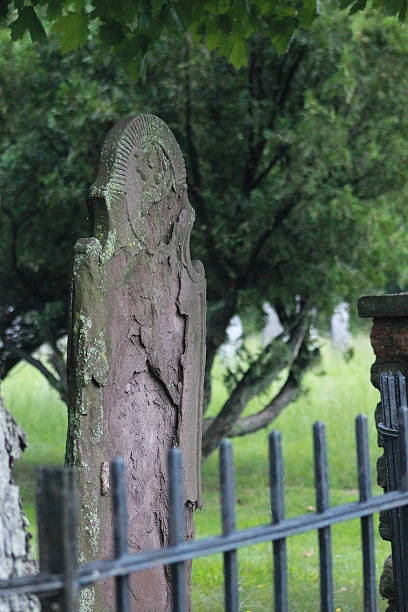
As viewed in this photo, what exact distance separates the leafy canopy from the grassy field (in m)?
3.47

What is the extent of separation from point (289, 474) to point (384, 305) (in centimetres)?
677

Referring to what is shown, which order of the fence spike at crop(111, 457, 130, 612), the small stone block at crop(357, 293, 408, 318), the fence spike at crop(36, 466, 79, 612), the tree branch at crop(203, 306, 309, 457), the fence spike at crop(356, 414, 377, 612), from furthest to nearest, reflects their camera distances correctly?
1. the tree branch at crop(203, 306, 309, 457)
2. the small stone block at crop(357, 293, 408, 318)
3. the fence spike at crop(356, 414, 377, 612)
4. the fence spike at crop(111, 457, 130, 612)
5. the fence spike at crop(36, 466, 79, 612)

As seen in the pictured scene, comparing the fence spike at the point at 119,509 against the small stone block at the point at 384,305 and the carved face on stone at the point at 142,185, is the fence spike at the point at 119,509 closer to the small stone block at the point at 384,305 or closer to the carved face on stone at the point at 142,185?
the carved face on stone at the point at 142,185

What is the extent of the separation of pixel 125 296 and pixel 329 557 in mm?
2155

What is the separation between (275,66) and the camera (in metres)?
8.45

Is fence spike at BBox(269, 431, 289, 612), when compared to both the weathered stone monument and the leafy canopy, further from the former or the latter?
the leafy canopy

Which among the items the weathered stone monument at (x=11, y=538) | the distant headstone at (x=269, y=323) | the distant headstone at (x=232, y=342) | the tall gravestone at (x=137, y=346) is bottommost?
the weathered stone monument at (x=11, y=538)

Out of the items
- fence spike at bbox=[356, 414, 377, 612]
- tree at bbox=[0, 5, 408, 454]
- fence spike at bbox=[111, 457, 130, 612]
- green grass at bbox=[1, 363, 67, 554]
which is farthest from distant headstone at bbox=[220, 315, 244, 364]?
fence spike at bbox=[111, 457, 130, 612]

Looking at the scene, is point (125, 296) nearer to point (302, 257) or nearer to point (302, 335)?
point (302, 257)

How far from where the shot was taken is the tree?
799 cm

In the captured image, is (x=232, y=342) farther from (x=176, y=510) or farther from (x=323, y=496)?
(x=176, y=510)

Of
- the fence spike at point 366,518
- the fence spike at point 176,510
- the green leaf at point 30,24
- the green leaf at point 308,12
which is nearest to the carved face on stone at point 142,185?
the green leaf at point 30,24

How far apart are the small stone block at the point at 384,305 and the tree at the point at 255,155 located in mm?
2898

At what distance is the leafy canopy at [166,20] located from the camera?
18.6 feet
